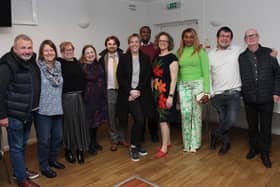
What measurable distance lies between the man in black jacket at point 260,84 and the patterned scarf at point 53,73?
1.98 m

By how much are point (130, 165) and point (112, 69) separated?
3.79 feet

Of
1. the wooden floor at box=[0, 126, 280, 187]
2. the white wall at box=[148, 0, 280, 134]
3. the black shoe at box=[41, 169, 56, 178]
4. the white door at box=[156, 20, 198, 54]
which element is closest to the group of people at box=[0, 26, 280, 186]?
the black shoe at box=[41, 169, 56, 178]

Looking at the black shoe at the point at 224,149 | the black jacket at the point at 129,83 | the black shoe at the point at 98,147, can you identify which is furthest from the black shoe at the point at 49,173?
the black shoe at the point at 224,149

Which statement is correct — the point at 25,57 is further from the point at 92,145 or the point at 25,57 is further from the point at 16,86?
the point at 92,145

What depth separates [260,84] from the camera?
256 centimetres

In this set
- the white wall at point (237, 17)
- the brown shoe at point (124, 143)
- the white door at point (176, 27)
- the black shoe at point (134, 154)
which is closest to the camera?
the black shoe at point (134, 154)

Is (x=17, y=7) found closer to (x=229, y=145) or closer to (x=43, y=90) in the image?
(x=43, y=90)

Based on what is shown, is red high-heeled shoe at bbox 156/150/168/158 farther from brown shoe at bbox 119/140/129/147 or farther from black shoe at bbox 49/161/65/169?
black shoe at bbox 49/161/65/169

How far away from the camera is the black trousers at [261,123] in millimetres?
2629

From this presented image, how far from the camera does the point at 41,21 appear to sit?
11.4 feet

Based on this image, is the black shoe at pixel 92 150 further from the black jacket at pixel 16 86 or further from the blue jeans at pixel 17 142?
the black jacket at pixel 16 86

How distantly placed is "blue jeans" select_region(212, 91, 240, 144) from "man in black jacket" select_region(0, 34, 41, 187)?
80.4 inches

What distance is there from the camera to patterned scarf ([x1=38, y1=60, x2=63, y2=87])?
89.3 inches

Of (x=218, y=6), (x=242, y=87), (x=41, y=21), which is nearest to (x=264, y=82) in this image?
(x=242, y=87)
